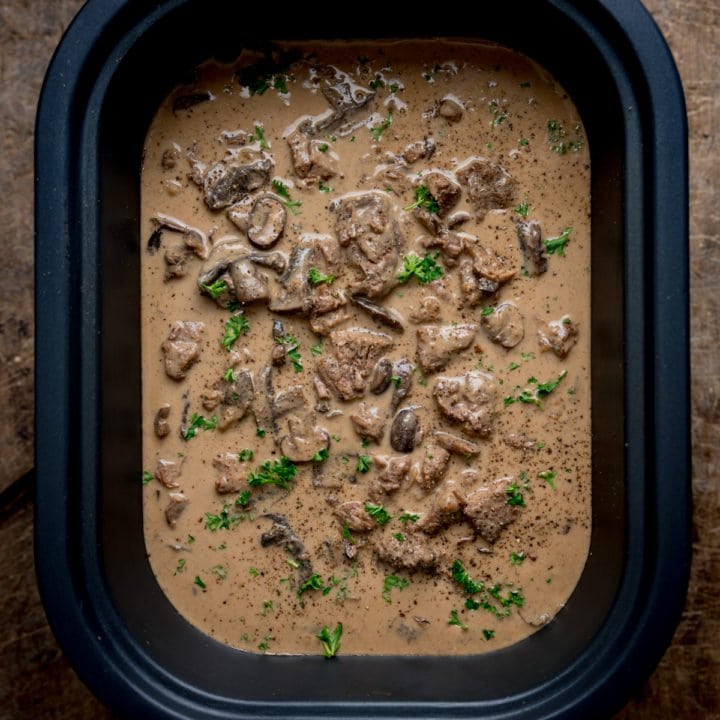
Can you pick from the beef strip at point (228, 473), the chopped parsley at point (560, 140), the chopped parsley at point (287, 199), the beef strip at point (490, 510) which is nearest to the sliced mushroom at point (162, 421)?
the beef strip at point (228, 473)

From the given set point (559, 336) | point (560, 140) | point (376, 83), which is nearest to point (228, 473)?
point (559, 336)

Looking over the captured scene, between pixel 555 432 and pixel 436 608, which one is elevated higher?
pixel 555 432

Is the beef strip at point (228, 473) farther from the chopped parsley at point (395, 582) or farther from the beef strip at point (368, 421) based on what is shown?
the chopped parsley at point (395, 582)

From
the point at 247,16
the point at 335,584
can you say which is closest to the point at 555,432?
the point at 335,584

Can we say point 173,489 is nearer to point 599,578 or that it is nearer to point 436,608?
point 436,608

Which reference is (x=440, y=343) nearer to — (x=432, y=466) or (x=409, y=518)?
(x=432, y=466)

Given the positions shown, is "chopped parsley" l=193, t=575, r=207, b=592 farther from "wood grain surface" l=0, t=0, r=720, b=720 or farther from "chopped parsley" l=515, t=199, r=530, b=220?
"chopped parsley" l=515, t=199, r=530, b=220

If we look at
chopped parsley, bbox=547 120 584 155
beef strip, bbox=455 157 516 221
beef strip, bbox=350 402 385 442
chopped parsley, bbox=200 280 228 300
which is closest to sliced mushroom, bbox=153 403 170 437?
chopped parsley, bbox=200 280 228 300
